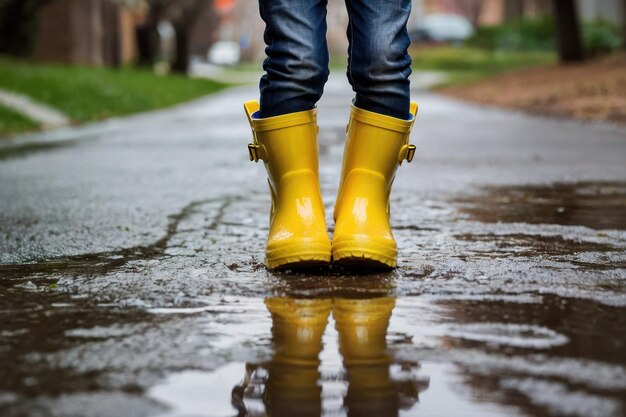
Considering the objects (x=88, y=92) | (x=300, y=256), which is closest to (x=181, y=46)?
(x=88, y=92)

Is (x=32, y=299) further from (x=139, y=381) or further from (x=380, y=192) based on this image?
(x=380, y=192)

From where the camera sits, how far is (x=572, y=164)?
7070 mm

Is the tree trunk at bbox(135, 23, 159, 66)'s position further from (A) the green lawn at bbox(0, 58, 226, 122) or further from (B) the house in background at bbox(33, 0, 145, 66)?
(A) the green lawn at bbox(0, 58, 226, 122)

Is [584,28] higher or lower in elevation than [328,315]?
higher

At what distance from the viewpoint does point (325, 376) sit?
2012mm

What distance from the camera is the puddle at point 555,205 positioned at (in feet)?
14.3

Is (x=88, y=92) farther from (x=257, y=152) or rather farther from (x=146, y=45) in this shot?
(x=146, y=45)

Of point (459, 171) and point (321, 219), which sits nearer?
point (321, 219)

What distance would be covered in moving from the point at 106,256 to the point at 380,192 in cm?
87

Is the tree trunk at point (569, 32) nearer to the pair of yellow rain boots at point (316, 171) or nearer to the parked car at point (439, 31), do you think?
the pair of yellow rain boots at point (316, 171)

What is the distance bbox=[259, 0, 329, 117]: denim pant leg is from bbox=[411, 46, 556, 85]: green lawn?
32.0m

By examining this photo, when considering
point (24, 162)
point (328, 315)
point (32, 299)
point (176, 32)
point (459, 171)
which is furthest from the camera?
point (176, 32)

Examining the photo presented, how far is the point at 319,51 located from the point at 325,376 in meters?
1.43

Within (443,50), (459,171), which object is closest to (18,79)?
(459,171)
